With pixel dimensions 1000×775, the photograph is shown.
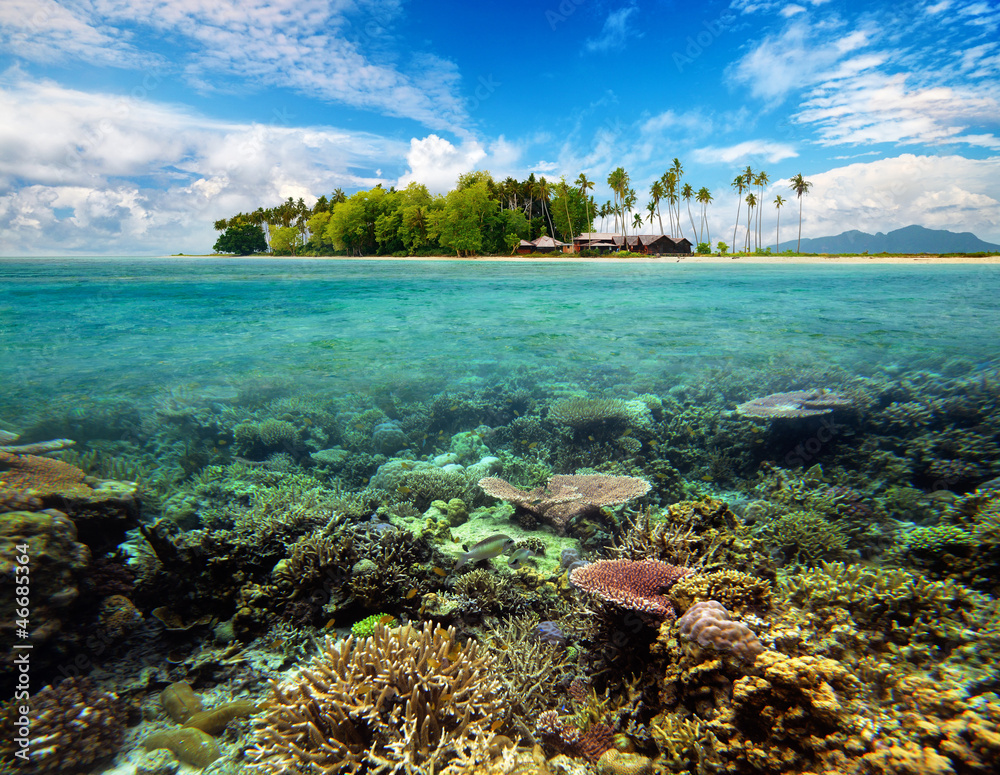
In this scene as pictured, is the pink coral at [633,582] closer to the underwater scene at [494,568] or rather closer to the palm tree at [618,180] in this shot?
the underwater scene at [494,568]

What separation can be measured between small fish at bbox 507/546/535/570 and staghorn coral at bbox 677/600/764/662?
2332 mm

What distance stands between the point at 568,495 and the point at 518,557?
137cm

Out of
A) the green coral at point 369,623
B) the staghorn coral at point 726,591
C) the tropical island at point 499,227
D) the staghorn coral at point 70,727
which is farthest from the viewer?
the tropical island at point 499,227

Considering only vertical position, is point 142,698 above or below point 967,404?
below

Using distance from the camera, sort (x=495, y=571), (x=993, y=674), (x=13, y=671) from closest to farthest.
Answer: (x=993, y=674)
(x=13, y=671)
(x=495, y=571)

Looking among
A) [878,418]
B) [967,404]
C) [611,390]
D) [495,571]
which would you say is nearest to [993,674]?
[495,571]

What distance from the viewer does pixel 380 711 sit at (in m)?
2.74

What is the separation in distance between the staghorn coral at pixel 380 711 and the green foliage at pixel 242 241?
9801 cm

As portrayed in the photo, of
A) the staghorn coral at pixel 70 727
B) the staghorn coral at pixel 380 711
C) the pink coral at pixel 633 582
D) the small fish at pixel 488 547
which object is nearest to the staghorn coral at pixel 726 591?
the pink coral at pixel 633 582

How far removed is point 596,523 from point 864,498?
3675 mm

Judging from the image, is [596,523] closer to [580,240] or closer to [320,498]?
[320,498]

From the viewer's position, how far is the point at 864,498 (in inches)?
240

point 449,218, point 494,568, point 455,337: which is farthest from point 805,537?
point 449,218

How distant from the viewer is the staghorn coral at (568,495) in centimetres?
600
